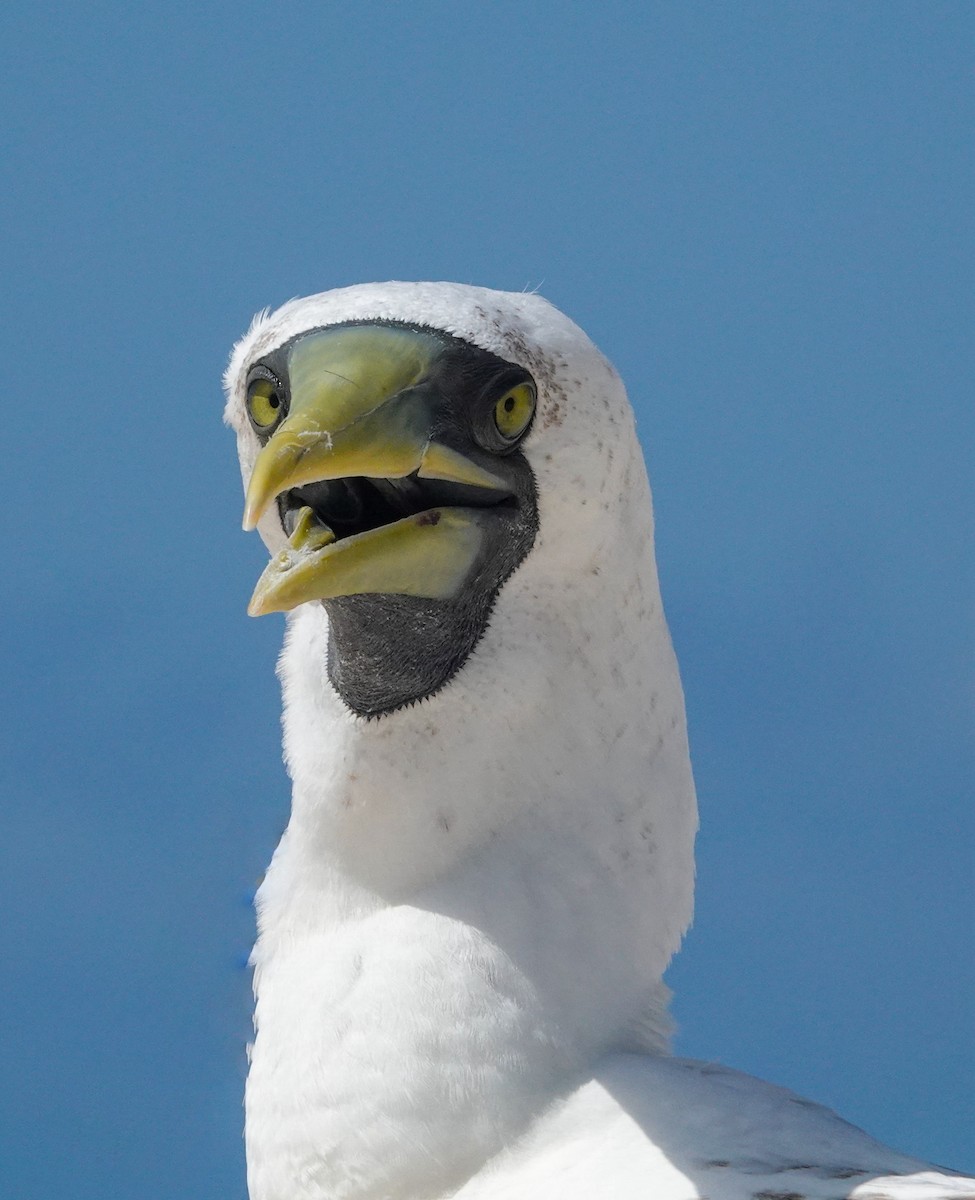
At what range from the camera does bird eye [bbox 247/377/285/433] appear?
3154 mm

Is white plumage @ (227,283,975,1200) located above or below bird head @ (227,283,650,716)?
below

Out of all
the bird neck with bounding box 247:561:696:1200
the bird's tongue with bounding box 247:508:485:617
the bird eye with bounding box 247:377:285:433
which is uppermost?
the bird eye with bounding box 247:377:285:433

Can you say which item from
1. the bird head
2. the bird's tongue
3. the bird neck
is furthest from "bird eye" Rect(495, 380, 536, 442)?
the bird neck

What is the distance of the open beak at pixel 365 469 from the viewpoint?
2.89 meters

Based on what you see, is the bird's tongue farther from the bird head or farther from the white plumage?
the white plumage

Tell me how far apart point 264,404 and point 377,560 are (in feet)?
1.15

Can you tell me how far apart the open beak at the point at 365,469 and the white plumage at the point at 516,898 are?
0.10 m

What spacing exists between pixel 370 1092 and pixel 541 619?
2.81 ft

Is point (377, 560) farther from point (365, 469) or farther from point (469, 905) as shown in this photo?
point (469, 905)

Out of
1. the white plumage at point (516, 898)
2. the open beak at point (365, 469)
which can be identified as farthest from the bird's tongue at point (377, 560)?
the white plumage at point (516, 898)

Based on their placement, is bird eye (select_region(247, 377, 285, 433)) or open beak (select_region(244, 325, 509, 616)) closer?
open beak (select_region(244, 325, 509, 616))

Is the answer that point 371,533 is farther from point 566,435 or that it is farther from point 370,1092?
point 370,1092

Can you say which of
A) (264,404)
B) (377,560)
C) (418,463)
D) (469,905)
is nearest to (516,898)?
(469,905)

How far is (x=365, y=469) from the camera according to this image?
9.64ft
